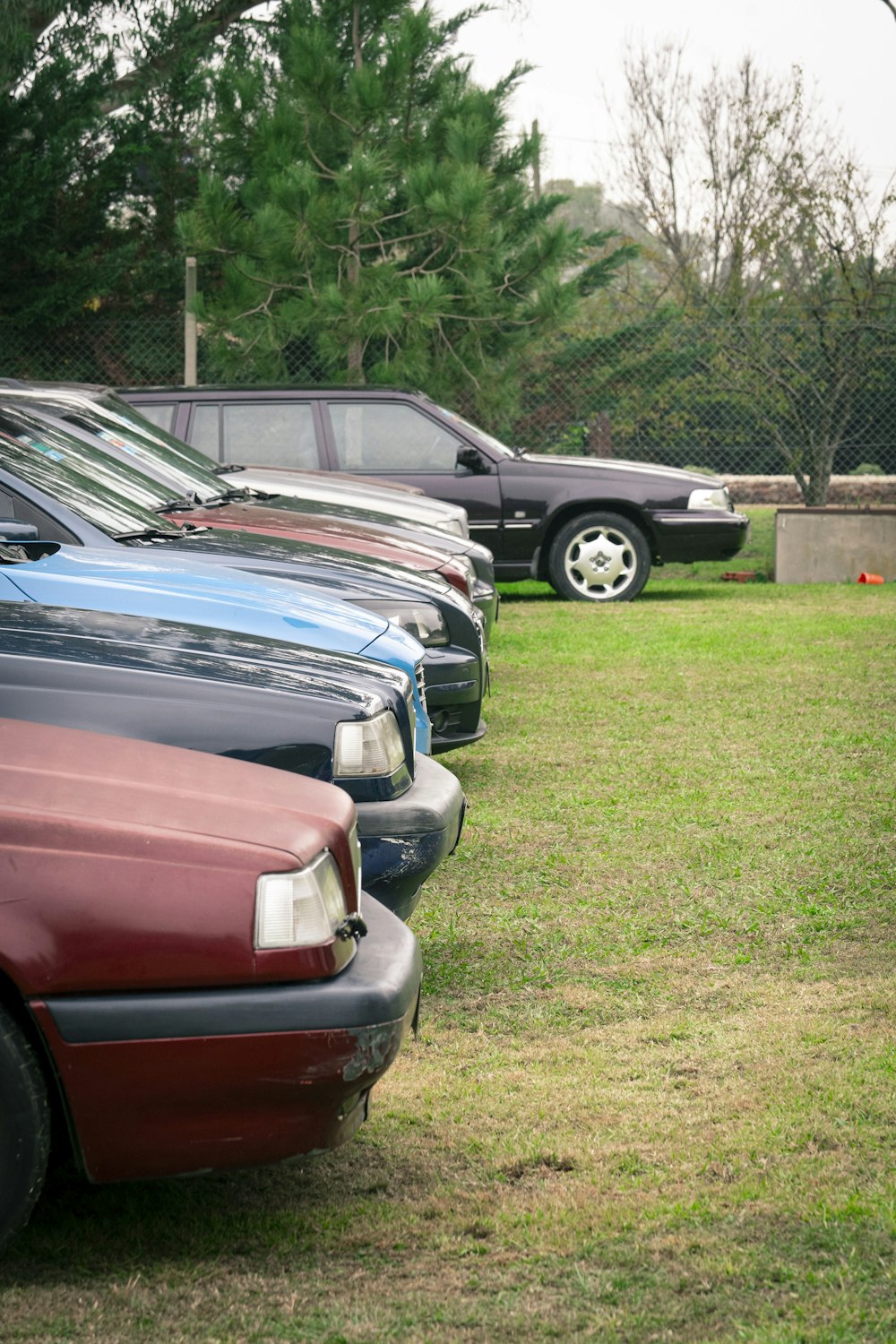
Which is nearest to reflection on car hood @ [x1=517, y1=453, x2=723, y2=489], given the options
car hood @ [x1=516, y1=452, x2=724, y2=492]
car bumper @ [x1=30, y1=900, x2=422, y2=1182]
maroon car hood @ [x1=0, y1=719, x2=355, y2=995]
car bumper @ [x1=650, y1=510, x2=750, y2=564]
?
car hood @ [x1=516, y1=452, x2=724, y2=492]

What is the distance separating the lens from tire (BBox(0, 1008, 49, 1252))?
8.56 feet

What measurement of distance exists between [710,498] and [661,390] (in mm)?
3249

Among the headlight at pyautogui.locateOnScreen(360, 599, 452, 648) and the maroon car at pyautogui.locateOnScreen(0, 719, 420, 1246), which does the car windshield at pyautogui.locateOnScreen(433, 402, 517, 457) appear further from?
the maroon car at pyautogui.locateOnScreen(0, 719, 420, 1246)

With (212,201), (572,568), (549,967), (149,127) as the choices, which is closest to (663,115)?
(149,127)

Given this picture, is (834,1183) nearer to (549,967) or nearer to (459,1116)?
(459,1116)

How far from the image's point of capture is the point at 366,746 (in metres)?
3.75

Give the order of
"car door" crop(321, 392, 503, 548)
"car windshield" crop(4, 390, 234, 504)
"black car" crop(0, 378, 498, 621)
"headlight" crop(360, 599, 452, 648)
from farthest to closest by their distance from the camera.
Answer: "car door" crop(321, 392, 503, 548), "black car" crop(0, 378, 498, 621), "car windshield" crop(4, 390, 234, 504), "headlight" crop(360, 599, 452, 648)

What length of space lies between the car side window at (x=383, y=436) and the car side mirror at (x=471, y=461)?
12cm

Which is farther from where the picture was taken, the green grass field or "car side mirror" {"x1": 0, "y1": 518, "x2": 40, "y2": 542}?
"car side mirror" {"x1": 0, "y1": 518, "x2": 40, "y2": 542}

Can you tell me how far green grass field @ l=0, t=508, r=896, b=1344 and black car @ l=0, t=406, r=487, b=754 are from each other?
0.59 m

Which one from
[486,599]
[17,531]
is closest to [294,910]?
[17,531]

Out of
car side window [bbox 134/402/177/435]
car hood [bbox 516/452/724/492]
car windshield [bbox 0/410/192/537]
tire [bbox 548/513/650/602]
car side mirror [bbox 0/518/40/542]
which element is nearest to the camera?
car side mirror [bbox 0/518/40/542]

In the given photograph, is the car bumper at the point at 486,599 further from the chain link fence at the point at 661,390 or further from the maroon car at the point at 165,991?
the chain link fence at the point at 661,390

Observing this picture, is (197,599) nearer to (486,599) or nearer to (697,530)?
(486,599)
